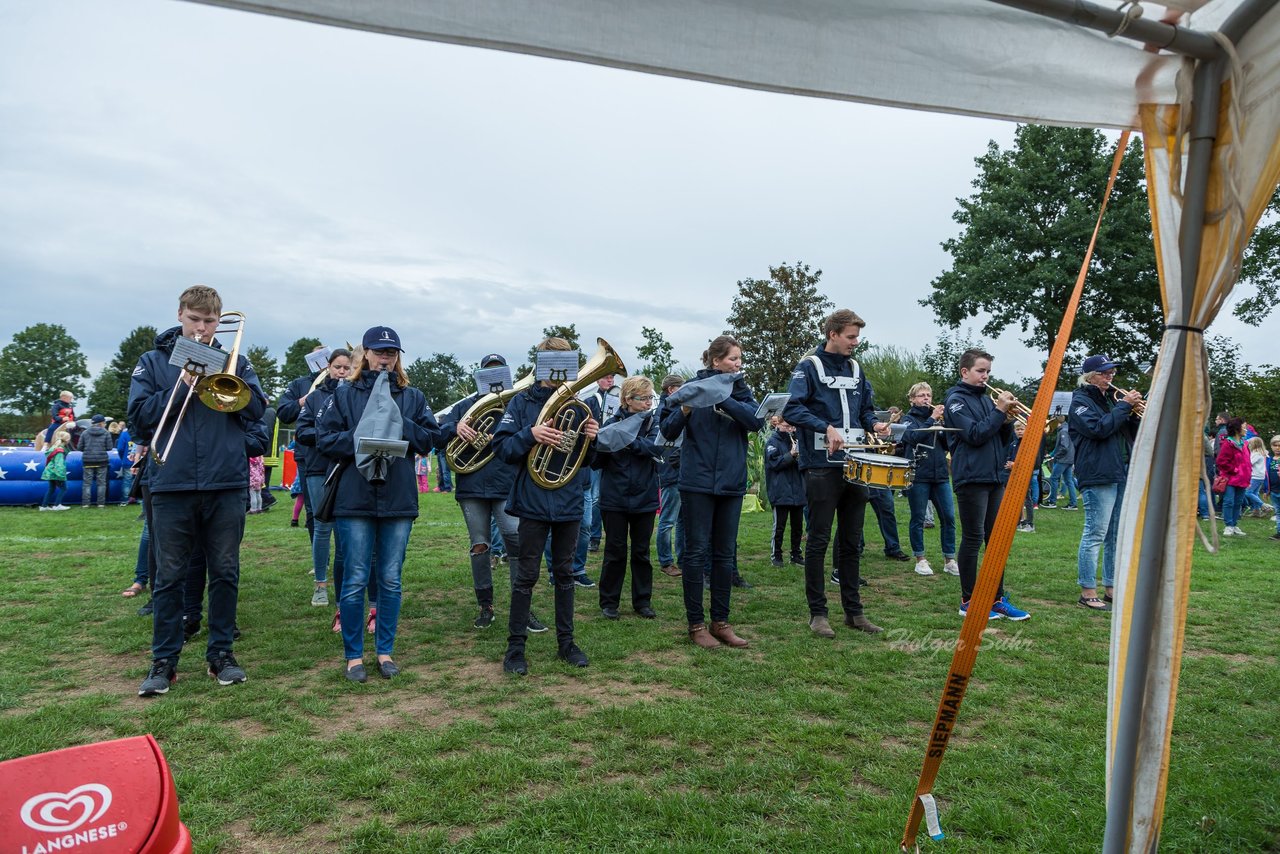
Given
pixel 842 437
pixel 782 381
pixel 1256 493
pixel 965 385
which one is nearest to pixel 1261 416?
pixel 1256 493

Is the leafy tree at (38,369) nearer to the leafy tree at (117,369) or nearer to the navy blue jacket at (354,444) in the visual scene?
the leafy tree at (117,369)

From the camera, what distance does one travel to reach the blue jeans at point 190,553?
491 cm

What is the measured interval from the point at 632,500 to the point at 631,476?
219 mm

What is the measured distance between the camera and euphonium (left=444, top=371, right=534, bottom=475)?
21.3ft

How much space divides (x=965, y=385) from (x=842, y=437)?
6.17 feet

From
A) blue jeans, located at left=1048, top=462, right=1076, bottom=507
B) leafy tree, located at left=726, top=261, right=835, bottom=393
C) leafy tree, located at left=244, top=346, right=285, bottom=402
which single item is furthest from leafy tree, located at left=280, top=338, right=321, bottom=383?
blue jeans, located at left=1048, top=462, right=1076, bottom=507

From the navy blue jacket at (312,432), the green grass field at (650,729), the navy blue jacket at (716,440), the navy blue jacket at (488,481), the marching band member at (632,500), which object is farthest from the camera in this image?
the marching band member at (632,500)

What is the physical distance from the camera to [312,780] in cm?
367

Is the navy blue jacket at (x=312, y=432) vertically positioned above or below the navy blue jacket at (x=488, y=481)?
above

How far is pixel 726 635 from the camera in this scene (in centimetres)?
612

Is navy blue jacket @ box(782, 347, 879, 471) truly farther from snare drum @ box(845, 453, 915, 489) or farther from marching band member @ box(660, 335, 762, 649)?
marching band member @ box(660, 335, 762, 649)

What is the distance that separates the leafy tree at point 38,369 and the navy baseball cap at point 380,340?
9167 cm

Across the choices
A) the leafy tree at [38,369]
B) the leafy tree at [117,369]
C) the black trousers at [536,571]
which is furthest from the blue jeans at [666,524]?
the leafy tree at [38,369]

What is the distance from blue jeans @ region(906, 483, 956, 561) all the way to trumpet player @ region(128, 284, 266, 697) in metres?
7.28
